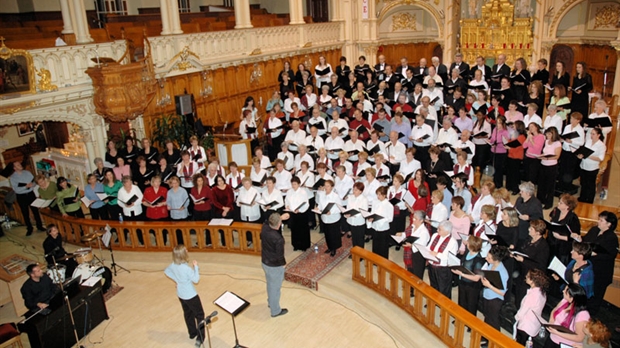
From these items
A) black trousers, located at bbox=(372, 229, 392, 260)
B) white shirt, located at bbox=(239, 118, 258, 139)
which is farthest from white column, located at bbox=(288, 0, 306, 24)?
black trousers, located at bbox=(372, 229, 392, 260)

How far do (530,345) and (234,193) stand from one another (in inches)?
211

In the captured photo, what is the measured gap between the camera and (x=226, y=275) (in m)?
8.30

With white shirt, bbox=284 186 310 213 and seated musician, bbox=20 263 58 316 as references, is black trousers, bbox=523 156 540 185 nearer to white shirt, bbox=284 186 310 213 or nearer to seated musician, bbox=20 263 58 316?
white shirt, bbox=284 186 310 213

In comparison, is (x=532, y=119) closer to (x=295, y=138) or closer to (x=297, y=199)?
(x=295, y=138)

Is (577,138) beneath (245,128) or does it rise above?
beneath

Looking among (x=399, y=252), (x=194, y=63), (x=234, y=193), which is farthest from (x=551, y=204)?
(x=194, y=63)

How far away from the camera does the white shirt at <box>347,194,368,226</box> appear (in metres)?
7.72

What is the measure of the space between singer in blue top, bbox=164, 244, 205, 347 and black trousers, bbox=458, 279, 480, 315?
10.7ft

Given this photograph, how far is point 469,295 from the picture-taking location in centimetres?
630

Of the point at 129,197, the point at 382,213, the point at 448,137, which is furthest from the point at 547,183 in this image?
the point at 129,197

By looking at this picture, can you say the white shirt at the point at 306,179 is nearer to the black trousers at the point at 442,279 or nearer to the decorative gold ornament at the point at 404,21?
the black trousers at the point at 442,279

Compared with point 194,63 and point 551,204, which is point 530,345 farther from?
point 194,63

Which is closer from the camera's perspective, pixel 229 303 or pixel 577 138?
pixel 229 303

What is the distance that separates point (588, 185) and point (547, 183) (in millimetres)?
669
